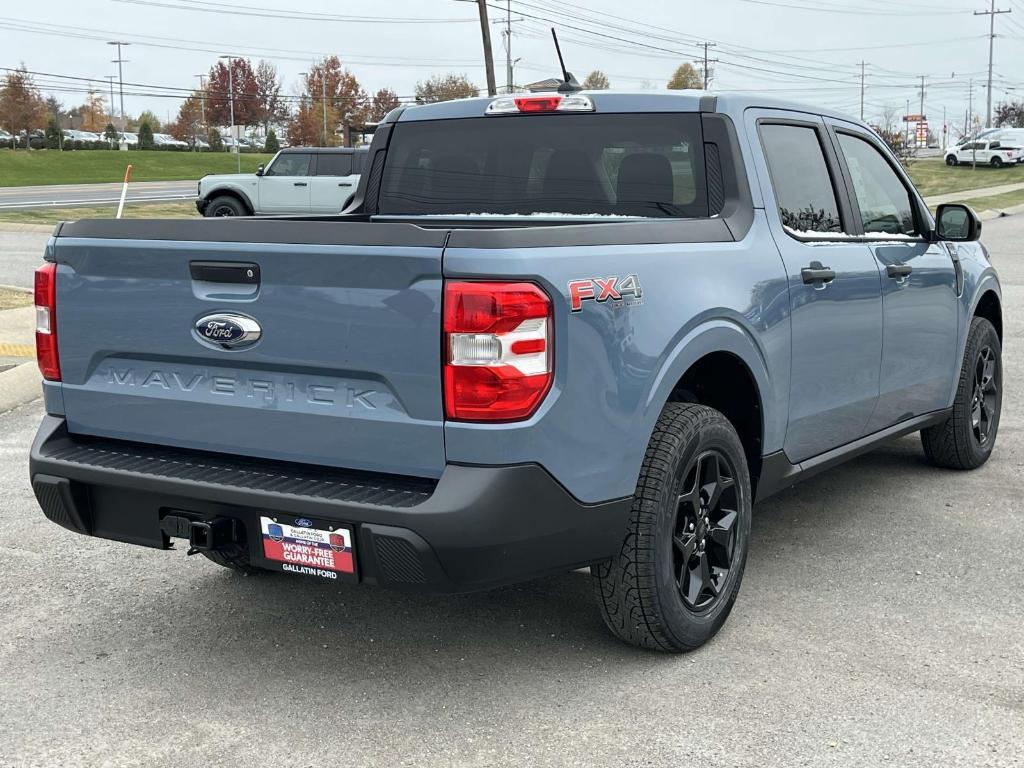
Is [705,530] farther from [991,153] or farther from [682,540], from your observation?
[991,153]

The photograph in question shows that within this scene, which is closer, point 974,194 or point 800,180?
point 800,180

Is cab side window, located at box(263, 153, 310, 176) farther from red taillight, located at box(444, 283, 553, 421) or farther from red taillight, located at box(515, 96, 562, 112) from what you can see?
red taillight, located at box(444, 283, 553, 421)

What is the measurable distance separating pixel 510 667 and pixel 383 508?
92 centimetres

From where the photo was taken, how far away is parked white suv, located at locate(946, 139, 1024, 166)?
203 feet

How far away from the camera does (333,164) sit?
24953mm

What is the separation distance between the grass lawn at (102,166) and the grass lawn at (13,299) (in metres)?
41.5

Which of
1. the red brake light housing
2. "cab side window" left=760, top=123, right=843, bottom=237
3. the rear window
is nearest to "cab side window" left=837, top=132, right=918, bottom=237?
"cab side window" left=760, top=123, right=843, bottom=237

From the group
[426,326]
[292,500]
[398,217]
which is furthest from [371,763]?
[398,217]

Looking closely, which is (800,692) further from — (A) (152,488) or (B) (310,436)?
(A) (152,488)

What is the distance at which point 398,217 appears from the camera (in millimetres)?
5152

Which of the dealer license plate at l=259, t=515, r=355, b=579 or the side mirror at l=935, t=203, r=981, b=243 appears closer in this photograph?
the dealer license plate at l=259, t=515, r=355, b=579

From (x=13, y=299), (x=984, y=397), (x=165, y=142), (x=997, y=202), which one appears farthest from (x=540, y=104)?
(x=165, y=142)

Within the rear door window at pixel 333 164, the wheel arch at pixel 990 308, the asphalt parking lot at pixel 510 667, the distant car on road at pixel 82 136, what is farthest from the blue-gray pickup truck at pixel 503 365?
the distant car on road at pixel 82 136

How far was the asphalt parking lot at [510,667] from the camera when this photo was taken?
10.9ft
